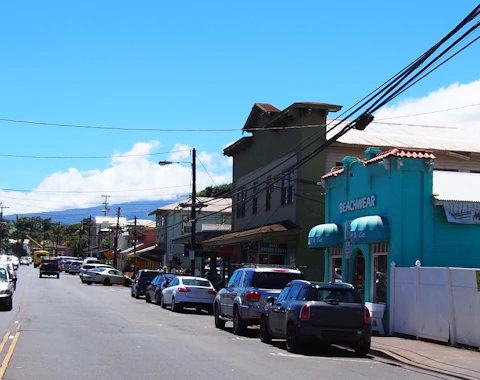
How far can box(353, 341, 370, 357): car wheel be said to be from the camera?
14930mm

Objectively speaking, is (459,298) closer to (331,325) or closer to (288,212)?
(331,325)

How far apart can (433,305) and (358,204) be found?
6.46m

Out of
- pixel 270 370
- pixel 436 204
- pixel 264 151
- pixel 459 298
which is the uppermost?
pixel 264 151

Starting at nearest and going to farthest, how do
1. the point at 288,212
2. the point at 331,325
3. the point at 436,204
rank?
the point at 331,325 < the point at 436,204 < the point at 288,212

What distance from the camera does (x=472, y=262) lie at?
20734mm

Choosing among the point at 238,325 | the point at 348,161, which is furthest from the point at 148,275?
the point at 238,325

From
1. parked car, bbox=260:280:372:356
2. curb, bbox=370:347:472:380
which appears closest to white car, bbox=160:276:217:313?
parked car, bbox=260:280:372:356

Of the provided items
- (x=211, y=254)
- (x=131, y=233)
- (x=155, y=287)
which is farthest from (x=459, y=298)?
(x=131, y=233)

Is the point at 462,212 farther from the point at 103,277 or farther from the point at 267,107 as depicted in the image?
the point at 103,277

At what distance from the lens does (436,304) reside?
17.1 metres

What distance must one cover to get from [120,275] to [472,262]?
125 ft

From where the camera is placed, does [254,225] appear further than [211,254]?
No

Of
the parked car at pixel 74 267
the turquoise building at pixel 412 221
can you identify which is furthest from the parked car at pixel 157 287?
the parked car at pixel 74 267

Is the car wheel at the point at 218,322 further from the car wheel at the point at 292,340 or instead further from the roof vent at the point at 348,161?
the roof vent at the point at 348,161
